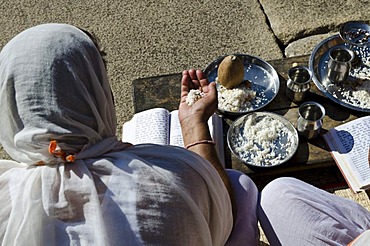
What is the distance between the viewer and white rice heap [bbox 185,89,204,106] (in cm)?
211

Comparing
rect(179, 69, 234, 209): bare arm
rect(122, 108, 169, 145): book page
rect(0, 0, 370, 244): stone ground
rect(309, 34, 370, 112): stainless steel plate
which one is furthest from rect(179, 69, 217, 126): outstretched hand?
rect(0, 0, 370, 244): stone ground

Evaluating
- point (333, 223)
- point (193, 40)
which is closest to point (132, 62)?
point (193, 40)

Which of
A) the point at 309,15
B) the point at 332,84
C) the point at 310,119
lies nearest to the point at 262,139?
the point at 310,119

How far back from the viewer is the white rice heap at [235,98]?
221 centimetres

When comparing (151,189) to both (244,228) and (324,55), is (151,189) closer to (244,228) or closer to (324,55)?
(244,228)

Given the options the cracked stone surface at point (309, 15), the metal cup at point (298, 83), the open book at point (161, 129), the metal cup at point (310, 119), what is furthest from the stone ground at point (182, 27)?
the metal cup at point (310, 119)

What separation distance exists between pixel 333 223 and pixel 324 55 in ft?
3.31

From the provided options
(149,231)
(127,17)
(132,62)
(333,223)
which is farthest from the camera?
(127,17)

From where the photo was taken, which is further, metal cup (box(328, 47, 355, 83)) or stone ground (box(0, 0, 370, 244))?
stone ground (box(0, 0, 370, 244))

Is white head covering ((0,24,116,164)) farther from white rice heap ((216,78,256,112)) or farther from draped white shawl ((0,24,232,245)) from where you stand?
white rice heap ((216,78,256,112))

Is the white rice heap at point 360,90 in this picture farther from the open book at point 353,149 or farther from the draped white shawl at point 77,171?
the draped white shawl at point 77,171

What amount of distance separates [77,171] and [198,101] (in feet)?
2.85

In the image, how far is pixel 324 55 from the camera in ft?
7.80

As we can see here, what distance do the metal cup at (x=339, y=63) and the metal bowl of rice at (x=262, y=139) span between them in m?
0.32
